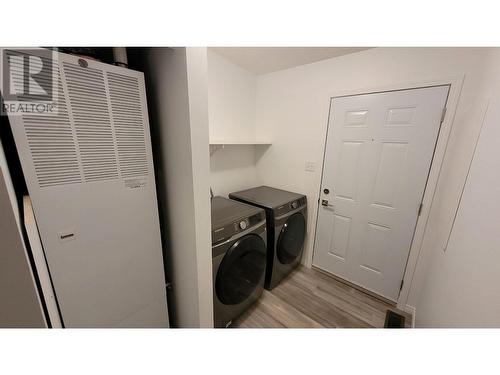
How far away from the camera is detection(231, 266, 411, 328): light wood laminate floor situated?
5.31 ft

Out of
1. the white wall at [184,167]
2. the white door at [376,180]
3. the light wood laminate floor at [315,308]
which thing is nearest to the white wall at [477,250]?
the white door at [376,180]

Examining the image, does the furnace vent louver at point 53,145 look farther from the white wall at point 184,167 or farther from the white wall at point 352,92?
the white wall at point 352,92

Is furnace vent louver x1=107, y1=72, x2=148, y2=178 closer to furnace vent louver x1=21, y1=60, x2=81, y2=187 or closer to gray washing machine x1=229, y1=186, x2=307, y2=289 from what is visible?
furnace vent louver x1=21, y1=60, x2=81, y2=187

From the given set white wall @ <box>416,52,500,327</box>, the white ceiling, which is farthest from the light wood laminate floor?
the white ceiling

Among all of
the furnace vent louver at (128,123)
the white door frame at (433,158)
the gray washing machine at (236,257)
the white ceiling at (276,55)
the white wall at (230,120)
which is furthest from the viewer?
the white wall at (230,120)

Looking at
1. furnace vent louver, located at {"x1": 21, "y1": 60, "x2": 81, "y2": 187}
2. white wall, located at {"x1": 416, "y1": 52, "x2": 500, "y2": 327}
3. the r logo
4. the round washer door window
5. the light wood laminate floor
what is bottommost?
the light wood laminate floor

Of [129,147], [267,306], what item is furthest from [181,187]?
[267,306]

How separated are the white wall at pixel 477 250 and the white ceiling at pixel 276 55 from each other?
114 cm

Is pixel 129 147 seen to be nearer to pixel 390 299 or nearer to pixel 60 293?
pixel 60 293

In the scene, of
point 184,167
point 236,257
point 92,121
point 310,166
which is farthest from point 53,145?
point 310,166

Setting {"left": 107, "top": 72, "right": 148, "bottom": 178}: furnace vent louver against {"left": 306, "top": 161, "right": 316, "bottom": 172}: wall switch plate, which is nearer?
{"left": 107, "top": 72, "right": 148, "bottom": 178}: furnace vent louver

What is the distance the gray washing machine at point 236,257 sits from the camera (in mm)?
1247
